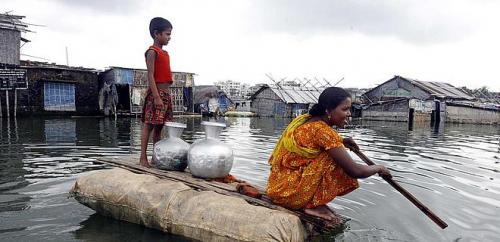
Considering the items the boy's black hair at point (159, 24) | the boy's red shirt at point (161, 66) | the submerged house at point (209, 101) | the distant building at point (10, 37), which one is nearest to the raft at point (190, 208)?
the boy's red shirt at point (161, 66)

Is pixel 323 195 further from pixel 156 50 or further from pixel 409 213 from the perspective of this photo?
pixel 156 50

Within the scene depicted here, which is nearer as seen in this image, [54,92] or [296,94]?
[54,92]

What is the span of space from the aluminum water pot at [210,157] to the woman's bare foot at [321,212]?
101 cm

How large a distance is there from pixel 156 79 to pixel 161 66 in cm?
16

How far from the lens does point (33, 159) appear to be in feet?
20.1

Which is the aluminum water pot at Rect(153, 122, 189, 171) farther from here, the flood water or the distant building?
the distant building

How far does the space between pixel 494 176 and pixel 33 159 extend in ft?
26.9

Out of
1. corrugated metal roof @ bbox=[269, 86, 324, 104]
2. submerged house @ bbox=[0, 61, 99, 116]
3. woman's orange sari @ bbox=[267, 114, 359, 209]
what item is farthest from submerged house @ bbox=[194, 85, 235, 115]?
woman's orange sari @ bbox=[267, 114, 359, 209]

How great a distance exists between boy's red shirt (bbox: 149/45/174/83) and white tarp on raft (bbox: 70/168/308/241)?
1147mm

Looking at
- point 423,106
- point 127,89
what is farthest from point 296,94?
point 127,89

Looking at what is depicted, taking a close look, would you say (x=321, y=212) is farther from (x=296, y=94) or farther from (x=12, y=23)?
(x=296, y=94)

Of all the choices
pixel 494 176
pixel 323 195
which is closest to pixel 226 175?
pixel 323 195

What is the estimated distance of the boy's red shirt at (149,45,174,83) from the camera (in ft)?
12.9

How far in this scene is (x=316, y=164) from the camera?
9.17 feet
